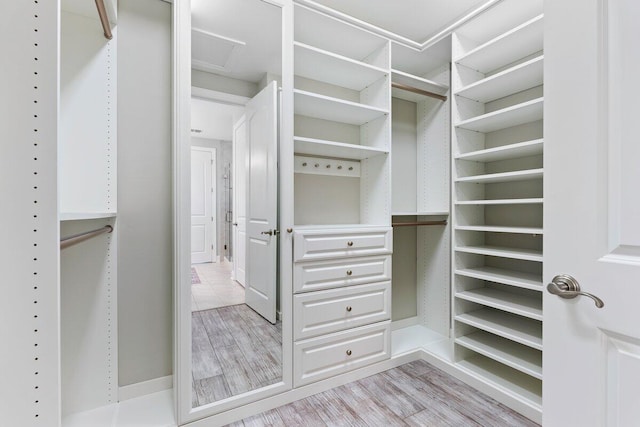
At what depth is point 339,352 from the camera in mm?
2033

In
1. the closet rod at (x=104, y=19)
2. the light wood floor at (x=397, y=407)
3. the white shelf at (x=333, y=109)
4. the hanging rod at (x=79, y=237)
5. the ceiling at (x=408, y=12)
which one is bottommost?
the light wood floor at (x=397, y=407)

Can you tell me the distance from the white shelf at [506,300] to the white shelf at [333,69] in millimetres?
1749

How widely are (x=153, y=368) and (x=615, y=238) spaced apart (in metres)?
→ 2.25

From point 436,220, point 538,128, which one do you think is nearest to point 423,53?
point 538,128

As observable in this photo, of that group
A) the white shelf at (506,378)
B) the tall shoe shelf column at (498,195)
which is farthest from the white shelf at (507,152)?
the white shelf at (506,378)

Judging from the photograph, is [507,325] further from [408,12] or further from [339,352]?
[408,12]

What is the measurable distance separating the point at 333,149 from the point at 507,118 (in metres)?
1.19

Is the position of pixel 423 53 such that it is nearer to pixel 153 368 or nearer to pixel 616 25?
pixel 616 25

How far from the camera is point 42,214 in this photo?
611mm

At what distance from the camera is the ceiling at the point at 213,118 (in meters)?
1.65

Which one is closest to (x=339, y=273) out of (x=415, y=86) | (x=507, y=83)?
(x=507, y=83)

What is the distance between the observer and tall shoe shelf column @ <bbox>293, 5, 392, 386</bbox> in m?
1.93

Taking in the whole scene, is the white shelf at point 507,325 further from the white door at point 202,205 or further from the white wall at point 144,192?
the white wall at point 144,192

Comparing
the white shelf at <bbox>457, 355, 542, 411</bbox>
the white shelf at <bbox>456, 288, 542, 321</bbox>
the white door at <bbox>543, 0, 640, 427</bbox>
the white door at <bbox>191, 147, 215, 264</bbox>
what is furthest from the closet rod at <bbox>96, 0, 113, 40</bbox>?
the white shelf at <bbox>457, 355, 542, 411</bbox>
